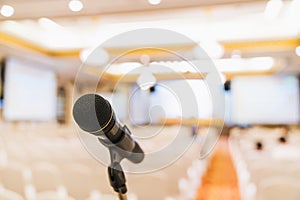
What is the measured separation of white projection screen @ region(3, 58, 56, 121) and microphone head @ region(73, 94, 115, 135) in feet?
27.2

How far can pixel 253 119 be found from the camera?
13.8 meters

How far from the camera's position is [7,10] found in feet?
11.8

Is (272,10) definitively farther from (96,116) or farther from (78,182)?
(96,116)

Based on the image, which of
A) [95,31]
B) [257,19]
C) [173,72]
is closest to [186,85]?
[173,72]

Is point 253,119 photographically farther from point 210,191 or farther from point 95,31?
point 210,191

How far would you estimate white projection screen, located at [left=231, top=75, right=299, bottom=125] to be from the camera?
13680 millimetres

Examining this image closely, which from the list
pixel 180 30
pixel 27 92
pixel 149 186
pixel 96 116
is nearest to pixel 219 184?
pixel 149 186

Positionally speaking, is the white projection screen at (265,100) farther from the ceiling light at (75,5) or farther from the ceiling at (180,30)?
the ceiling light at (75,5)

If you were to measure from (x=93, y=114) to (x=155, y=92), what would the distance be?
41 centimetres

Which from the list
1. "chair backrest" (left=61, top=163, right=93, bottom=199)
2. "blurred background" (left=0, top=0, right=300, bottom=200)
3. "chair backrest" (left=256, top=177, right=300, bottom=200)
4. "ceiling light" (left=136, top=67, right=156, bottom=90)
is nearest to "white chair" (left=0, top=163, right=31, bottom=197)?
"blurred background" (left=0, top=0, right=300, bottom=200)

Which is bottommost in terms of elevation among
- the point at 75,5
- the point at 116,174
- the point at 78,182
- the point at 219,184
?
the point at 116,174

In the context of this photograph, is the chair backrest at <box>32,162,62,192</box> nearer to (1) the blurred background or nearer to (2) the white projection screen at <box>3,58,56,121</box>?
(1) the blurred background

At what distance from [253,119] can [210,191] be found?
9.80m

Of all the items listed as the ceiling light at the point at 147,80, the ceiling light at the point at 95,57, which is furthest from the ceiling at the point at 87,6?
the ceiling light at the point at 147,80
